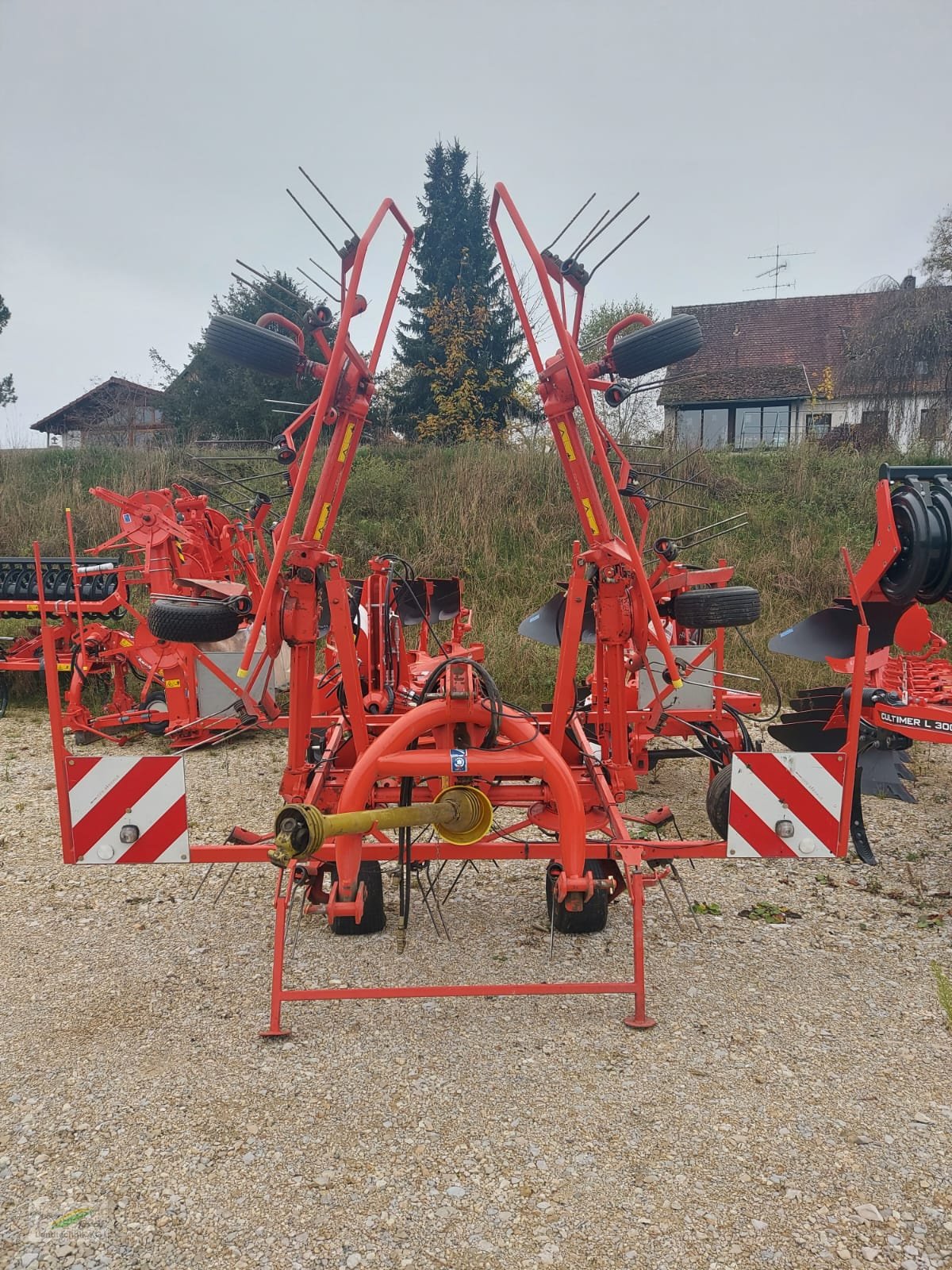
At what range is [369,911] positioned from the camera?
336 cm

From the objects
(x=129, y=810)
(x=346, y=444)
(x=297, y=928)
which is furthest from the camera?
(x=297, y=928)

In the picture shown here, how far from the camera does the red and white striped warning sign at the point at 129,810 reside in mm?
2676

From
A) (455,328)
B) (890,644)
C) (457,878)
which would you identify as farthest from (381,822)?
(455,328)

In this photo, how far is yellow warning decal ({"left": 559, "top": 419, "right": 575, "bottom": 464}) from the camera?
10.2ft

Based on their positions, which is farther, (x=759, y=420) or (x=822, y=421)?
(x=759, y=420)

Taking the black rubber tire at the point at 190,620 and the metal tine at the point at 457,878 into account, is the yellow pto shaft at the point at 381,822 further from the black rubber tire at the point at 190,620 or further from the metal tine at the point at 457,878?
the black rubber tire at the point at 190,620

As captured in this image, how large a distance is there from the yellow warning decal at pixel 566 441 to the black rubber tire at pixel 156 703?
511 cm

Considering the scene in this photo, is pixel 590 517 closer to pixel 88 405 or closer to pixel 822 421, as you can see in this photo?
pixel 822 421

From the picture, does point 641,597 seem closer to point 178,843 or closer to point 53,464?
point 178,843

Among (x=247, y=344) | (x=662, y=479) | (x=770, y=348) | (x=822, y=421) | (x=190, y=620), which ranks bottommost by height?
(x=190, y=620)

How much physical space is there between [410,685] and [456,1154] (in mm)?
2878

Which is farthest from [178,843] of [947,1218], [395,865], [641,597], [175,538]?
[175,538]

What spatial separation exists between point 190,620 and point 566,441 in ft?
5.48

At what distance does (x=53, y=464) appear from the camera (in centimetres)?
1438
